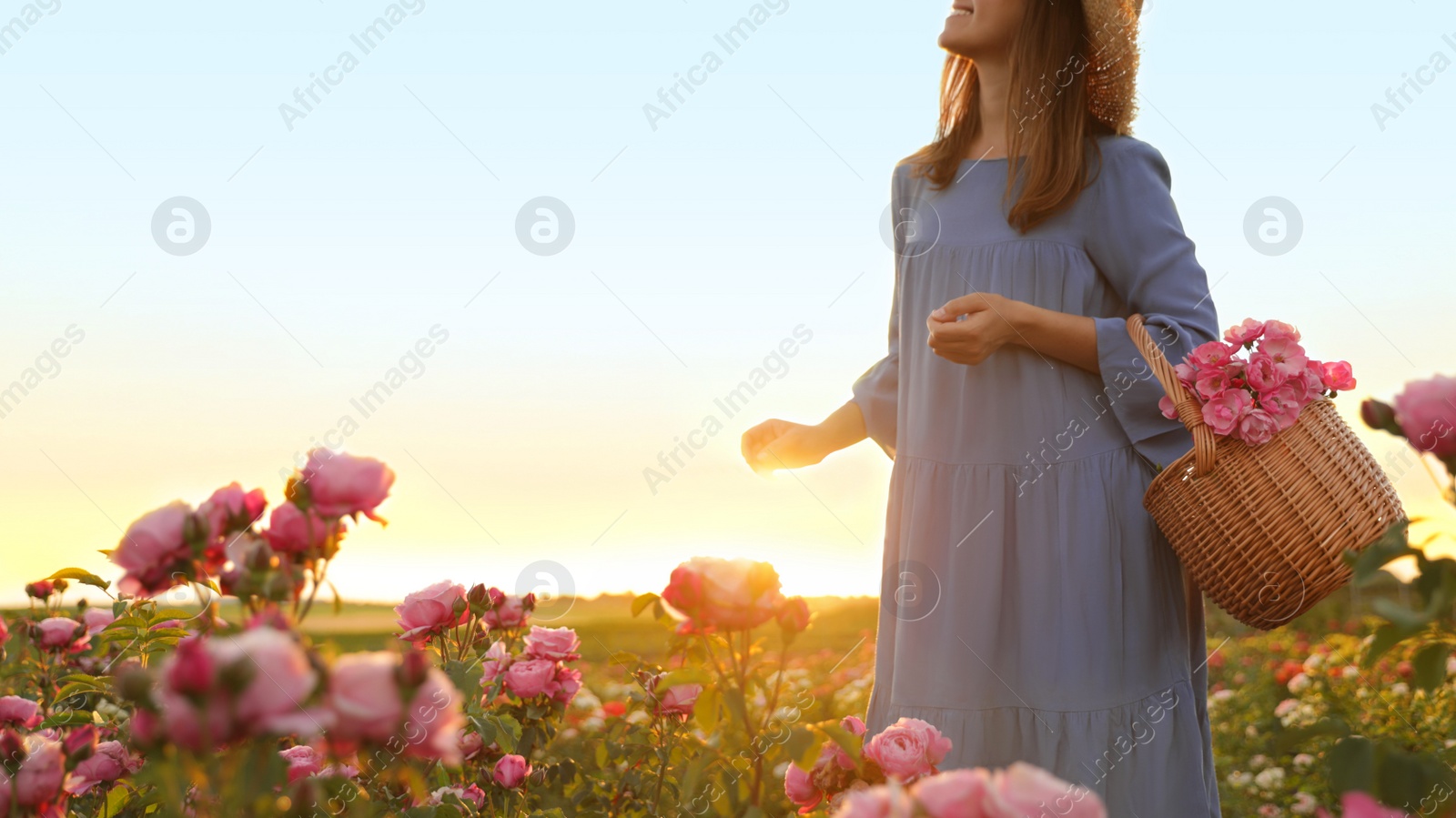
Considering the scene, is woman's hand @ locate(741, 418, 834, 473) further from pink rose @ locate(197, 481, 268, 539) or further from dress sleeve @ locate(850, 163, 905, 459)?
pink rose @ locate(197, 481, 268, 539)

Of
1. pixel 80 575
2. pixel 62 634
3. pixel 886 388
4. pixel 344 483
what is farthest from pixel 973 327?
pixel 62 634

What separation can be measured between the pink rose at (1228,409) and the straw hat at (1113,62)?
683 mm

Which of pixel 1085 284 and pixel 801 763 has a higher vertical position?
pixel 1085 284

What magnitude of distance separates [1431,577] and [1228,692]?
424 cm

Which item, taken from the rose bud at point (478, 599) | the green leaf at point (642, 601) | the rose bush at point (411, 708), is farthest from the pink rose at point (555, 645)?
the green leaf at point (642, 601)

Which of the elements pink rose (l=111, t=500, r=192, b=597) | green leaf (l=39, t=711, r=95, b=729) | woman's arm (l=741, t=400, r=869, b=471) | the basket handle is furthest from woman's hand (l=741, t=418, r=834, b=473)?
pink rose (l=111, t=500, r=192, b=597)

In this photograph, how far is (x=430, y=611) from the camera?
1.75 m

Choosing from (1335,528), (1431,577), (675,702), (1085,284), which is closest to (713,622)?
(1431,577)

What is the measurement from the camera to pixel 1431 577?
930mm

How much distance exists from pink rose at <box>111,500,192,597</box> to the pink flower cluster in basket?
4.63 feet

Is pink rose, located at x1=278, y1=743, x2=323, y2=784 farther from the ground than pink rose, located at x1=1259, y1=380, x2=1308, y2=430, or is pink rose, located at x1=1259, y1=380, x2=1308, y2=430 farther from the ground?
pink rose, located at x1=1259, y1=380, x2=1308, y2=430

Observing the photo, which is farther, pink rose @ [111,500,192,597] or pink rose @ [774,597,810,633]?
pink rose @ [774,597,810,633]

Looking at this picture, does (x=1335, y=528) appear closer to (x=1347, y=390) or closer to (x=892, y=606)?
(x=1347, y=390)

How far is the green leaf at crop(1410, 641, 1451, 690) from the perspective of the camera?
1.00 metres
